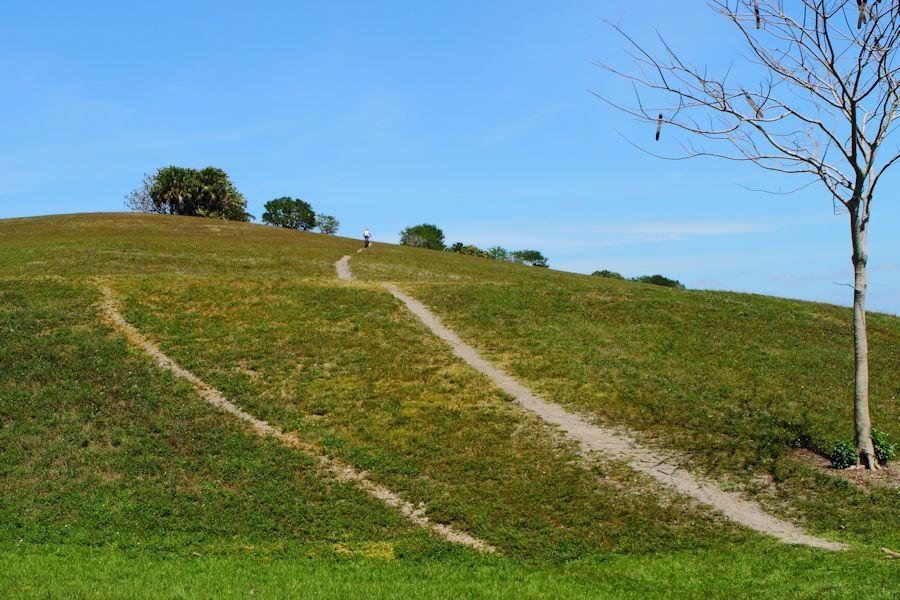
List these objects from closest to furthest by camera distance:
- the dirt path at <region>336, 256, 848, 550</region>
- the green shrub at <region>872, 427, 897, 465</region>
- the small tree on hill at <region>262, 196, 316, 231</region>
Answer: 1. the dirt path at <region>336, 256, 848, 550</region>
2. the green shrub at <region>872, 427, 897, 465</region>
3. the small tree on hill at <region>262, 196, 316, 231</region>

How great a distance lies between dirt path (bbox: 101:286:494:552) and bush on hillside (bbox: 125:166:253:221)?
67012mm

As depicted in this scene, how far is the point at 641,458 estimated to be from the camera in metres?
18.5

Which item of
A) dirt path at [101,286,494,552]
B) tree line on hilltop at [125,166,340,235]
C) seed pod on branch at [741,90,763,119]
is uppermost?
tree line on hilltop at [125,166,340,235]

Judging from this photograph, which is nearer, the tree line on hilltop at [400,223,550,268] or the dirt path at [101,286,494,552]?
the dirt path at [101,286,494,552]

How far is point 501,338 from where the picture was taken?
28781mm

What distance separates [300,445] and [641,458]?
9950 mm

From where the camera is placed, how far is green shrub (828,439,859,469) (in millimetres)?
17250

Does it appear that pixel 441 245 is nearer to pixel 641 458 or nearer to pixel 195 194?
pixel 195 194

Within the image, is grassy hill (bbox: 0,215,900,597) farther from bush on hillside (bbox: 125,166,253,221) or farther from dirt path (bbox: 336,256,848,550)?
bush on hillside (bbox: 125,166,253,221)

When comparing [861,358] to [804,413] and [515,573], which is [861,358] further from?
[515,573]

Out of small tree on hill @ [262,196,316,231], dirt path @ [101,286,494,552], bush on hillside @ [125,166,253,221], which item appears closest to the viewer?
dirt path @ [101,286,494,552]

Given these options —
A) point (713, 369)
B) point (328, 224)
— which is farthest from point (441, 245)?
point (713, 369)

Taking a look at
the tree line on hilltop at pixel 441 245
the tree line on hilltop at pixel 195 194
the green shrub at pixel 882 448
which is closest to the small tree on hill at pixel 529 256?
the tree line on hilltop at pixel 441 245

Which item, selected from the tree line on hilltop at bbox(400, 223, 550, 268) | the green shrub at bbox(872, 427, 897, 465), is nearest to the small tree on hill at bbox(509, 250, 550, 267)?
the tree line on hilltop at bbox(400, 223, 550, 268)
